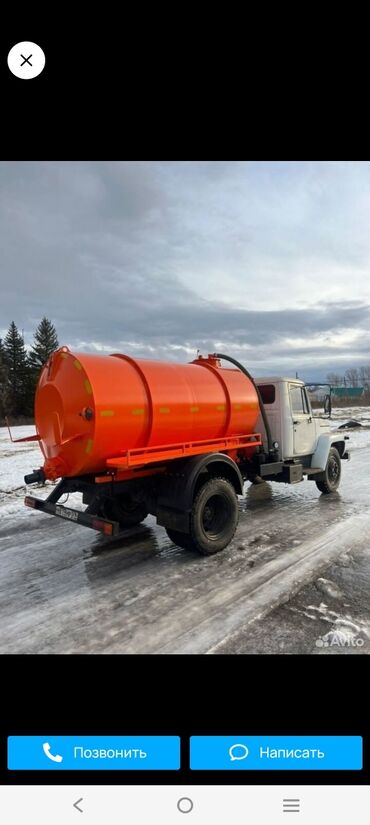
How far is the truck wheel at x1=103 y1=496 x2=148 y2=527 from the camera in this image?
252 inches

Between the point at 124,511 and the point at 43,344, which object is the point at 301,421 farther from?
the point at 43,344

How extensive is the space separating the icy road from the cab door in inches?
51.2

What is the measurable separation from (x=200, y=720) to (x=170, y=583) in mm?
3159

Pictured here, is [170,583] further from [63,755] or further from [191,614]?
[63,755]

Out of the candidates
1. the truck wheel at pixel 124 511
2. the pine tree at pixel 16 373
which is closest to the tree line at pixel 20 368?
the pine tree at pixel 16 373

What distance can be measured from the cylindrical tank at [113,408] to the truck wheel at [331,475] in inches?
143

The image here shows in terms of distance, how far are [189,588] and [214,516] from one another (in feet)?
4.93

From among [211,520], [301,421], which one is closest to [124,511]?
[211,520]

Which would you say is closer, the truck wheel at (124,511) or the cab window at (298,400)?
the truck wheel at (124,511)

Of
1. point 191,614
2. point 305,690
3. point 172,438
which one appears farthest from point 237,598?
point 305,690

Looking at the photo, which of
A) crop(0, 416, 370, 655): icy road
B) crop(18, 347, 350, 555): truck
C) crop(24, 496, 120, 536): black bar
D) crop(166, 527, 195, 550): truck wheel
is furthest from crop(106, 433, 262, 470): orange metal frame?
crop(0, 416, 370, 655): icy road

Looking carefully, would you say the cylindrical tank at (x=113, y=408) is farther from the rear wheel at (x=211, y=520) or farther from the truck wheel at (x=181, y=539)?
the truck wheel at (x=181, y=539)

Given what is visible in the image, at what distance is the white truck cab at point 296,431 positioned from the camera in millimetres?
7527
